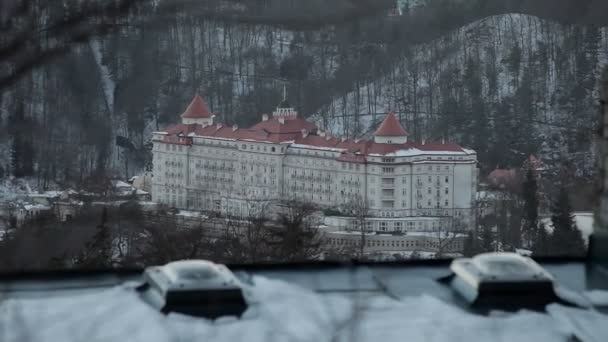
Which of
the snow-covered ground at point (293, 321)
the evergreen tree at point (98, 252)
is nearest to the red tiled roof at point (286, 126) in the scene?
the evergreen tree at point (98, 252)

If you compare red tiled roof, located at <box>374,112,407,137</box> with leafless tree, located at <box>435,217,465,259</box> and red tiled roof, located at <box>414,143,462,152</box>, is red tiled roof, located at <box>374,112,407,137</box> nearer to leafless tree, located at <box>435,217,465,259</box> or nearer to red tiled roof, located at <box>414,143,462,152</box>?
red tiled roof, located at <box>414,143,462,152</box>

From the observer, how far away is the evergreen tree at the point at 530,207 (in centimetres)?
1236

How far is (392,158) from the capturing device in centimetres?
1958

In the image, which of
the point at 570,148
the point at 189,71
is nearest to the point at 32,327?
the point at 570,148

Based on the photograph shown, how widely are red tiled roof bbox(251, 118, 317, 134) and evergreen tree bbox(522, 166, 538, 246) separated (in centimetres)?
584

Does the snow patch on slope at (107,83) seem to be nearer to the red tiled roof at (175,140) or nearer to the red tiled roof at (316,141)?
the red tiled roof at (175,140)

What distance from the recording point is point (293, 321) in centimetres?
77

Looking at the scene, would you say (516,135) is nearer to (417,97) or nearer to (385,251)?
(417,97)

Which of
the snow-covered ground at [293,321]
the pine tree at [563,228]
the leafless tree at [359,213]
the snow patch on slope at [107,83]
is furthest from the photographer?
the leafless tree at [359,213]

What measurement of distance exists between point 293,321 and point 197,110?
20.5m

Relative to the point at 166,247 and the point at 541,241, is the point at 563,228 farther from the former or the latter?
the point at 166,247

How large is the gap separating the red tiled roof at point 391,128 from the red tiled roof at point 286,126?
1673 millimetres

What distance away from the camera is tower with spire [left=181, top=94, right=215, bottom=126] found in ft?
69.1

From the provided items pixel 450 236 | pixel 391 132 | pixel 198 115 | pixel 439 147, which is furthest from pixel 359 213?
pixel 198 115
